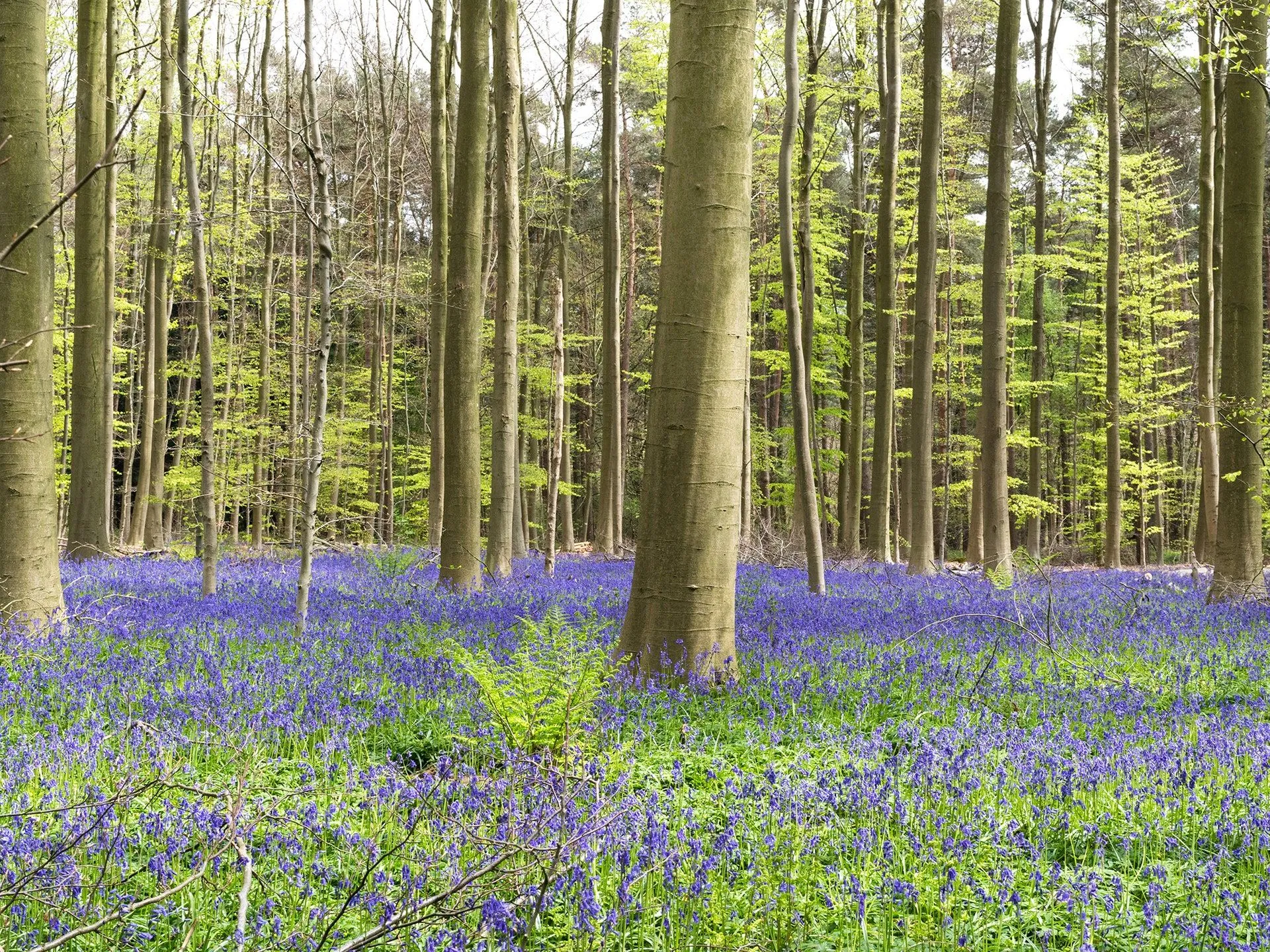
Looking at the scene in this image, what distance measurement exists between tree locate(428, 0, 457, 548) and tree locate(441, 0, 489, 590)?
154 inches

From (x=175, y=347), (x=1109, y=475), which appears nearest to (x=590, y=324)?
(x=175, y=347)

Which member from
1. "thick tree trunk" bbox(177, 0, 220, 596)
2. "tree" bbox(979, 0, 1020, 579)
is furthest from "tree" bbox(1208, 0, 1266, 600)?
"thick tree trunk" bbox(177, 0, 220, 596)

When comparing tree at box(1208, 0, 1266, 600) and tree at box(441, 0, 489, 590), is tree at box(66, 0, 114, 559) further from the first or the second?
tree at box(1208, 0, 1266, 600)

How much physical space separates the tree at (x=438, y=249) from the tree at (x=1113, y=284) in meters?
12.7

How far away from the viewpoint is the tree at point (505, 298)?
1262 centimetres

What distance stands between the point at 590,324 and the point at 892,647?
28.0m

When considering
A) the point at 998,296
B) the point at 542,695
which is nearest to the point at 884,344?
the point at 998,296

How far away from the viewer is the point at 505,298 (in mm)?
13031

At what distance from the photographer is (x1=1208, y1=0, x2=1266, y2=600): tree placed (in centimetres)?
1041

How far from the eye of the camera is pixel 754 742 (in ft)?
15.9

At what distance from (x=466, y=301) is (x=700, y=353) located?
6.29 metres

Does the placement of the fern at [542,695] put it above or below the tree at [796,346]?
below

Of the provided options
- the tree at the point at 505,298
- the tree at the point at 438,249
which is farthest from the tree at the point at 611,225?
the tree at the point at 505,298

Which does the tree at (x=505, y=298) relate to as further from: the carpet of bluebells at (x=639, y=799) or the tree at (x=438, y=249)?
the carpet of bluebells at (x=639, y=799)
